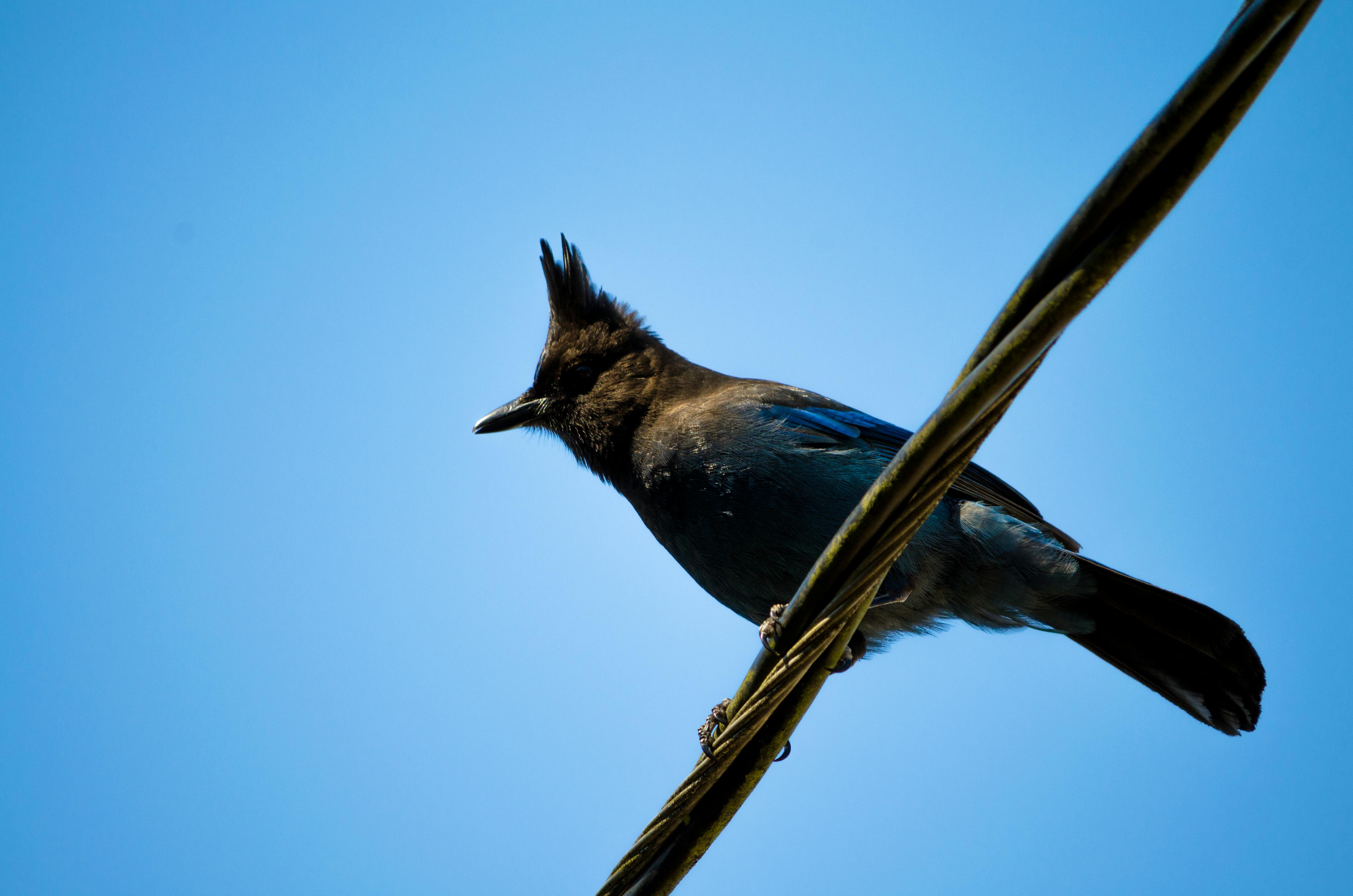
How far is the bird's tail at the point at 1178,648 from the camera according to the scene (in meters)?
4.11

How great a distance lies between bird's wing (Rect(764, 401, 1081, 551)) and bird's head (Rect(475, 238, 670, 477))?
0.90m

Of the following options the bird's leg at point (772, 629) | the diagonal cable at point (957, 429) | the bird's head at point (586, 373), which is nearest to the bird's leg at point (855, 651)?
the bird's leg at point (772, 629)

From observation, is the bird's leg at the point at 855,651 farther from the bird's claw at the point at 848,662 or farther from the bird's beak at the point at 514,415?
the bird's beak at the point at 514,415

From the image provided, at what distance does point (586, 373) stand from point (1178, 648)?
3417 mm

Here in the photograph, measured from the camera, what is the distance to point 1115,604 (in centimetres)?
446

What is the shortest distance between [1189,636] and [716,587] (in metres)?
2.10

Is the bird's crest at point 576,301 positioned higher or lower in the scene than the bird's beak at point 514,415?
higher

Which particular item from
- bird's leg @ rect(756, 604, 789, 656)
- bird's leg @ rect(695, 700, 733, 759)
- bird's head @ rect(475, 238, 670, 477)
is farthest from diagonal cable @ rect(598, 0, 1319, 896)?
bird's head @ rect(475, 238, 670, 477)

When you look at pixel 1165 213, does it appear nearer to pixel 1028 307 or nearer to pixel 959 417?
pixel 1028 307

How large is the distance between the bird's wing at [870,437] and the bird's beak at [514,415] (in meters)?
1.63

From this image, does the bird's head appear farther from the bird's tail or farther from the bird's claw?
the bird's tail

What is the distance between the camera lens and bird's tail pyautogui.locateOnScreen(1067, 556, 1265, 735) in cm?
411

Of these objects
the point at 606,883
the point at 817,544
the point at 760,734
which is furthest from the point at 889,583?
the point at 606,883

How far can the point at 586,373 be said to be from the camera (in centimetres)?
584
